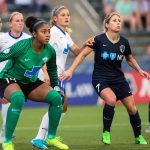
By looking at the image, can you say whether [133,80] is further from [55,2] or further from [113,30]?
[113,30]

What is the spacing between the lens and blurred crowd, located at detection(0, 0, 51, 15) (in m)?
22.5

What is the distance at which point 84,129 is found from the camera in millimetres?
13805

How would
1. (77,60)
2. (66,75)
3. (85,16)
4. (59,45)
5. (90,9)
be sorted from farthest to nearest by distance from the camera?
1. (90,9)
2. (85,16)
3. (59,45)
4. (77,60)
5. (66,75)

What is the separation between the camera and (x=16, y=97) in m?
9.55

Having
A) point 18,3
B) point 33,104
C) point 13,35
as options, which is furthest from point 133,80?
point 13,35

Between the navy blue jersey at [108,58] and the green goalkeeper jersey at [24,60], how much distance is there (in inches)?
42.5

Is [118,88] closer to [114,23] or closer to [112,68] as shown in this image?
[112,68]

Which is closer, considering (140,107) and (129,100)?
(129,100)

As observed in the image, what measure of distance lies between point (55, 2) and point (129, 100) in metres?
14.0

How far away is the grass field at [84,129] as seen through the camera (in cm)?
1082

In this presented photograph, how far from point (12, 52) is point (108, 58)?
1.80 m

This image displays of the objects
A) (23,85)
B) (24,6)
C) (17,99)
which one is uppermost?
(24,6)

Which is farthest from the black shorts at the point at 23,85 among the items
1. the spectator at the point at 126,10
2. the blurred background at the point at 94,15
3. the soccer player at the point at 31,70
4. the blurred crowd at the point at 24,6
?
the spectator at the point at 126,10

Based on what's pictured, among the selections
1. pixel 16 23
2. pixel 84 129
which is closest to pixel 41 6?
pixel 84 129
